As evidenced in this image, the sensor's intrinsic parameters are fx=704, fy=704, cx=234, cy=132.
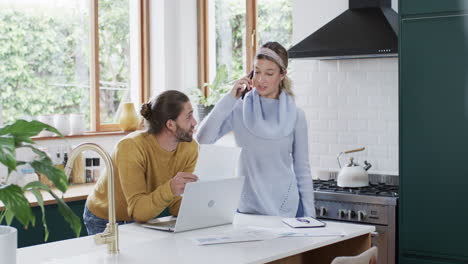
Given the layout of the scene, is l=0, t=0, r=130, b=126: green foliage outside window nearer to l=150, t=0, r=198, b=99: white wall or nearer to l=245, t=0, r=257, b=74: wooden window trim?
l=150, t=0, r=198, b=99: white wall

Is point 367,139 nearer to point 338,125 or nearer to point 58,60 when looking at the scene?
point 338,125

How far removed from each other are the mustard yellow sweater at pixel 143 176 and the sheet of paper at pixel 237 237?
31 cm

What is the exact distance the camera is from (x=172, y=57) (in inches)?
239

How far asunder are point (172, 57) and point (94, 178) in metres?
1.33

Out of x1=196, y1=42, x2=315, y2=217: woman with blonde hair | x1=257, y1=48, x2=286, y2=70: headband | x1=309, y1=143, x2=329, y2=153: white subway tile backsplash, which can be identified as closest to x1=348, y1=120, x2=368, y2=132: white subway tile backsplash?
x1=309, y1=143, x2=329, y2=153: white subway tile backsplash

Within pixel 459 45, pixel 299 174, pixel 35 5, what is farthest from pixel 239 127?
pixel 35 5

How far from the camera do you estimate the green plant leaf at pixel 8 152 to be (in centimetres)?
188

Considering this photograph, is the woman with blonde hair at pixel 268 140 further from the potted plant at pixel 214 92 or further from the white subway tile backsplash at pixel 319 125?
the potted plant at pixel 214 92

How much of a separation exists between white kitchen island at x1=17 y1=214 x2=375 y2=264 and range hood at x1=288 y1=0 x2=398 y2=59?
1.54 m

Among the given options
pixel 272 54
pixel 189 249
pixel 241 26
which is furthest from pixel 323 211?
pixel 241 26

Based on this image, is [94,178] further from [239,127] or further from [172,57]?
[239,127]

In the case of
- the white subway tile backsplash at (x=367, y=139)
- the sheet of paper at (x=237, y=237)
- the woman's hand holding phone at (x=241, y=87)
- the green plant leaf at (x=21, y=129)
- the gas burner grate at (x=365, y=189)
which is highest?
the woman's hand holding phone at (x=241, y=87)

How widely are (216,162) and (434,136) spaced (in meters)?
1.44

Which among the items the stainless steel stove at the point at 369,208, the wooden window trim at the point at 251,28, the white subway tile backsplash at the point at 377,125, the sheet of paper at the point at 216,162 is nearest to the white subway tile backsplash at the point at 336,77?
the white subway tile backsplash at the point at 377,125
